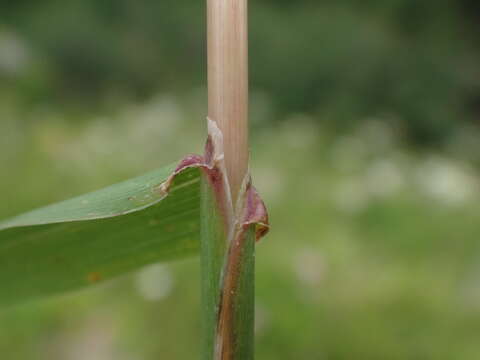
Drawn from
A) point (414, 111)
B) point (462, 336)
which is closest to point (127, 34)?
point (414, 111)

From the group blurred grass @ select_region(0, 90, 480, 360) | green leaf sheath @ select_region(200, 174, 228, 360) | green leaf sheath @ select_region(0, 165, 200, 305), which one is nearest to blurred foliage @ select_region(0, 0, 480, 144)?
blurred grass @ select_region(0, 90, 480, 360)

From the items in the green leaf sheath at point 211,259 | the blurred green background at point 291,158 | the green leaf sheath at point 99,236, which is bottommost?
the green leaf sheath at point 211,259

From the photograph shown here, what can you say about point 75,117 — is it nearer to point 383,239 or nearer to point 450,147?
point 383,239

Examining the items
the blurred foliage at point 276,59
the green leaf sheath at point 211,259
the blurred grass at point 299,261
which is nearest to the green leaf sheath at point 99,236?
the green leaf sheath at point 211,259

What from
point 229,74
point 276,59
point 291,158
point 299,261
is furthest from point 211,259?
point 276,59

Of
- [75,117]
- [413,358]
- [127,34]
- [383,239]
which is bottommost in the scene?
[413,358]

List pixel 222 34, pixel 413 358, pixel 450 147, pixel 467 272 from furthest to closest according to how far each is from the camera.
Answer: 1. pixel 450 147
2. pixel 467 272
3. pixel 413 358
4. pixel 222 34

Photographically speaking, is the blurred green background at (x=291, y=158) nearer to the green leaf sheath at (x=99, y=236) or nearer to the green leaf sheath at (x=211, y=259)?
the green leaf sheath at (x=99, y=236)
